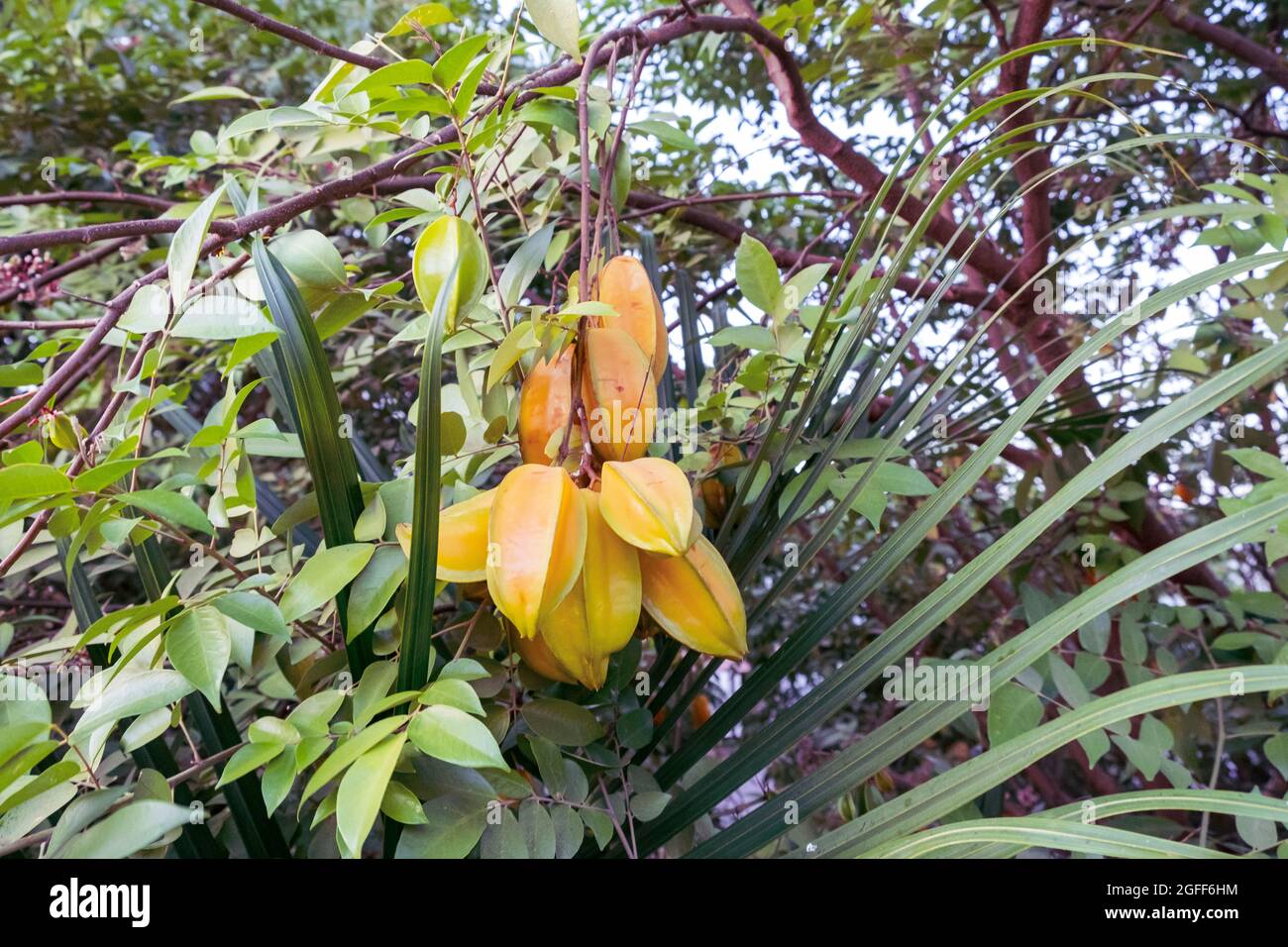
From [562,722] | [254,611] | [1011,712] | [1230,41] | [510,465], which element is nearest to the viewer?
[254,611]

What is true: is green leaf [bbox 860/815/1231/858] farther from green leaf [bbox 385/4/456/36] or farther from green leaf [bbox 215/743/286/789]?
green leaf [bbox 385/4/456/36]

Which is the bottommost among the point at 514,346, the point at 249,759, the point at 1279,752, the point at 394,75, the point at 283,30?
the point at 1279,752

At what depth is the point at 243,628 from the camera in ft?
1.91

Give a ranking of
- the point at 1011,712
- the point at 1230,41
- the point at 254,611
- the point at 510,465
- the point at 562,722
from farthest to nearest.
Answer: the point at 1230,41 < the point at 510,465 < the point at 1011,712 < the point at 562,722 < the point at 254,611

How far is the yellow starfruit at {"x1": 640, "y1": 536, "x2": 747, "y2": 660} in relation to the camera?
0.58m

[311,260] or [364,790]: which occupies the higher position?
[311,260]

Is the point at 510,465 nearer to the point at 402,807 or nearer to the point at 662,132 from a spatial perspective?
the point at 662,132

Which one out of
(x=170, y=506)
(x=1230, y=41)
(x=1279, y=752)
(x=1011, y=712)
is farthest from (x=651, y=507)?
(x=1230, y=41)

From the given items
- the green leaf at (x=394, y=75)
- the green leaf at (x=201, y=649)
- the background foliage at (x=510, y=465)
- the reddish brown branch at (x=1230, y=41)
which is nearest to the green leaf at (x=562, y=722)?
the background foliage at (x=510, y=465)

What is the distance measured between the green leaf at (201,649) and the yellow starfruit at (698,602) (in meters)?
0.27

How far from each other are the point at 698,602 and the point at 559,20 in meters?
0.46

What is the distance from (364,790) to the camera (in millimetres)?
434

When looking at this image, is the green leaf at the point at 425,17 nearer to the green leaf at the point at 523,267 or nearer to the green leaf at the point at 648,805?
the green leaf at the point at 523,267
